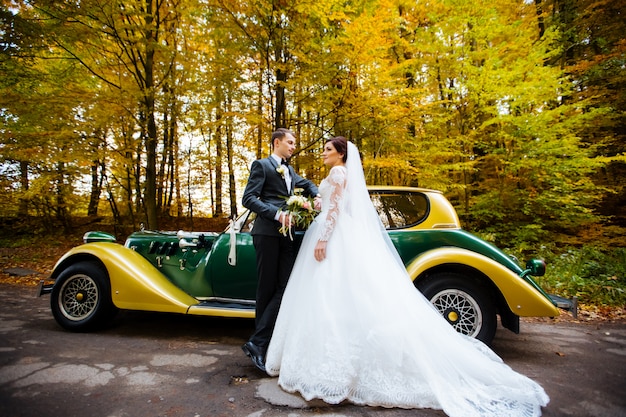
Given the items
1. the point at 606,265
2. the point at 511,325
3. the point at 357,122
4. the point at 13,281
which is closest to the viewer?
the point at 511,325

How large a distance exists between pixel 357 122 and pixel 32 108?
691 cm

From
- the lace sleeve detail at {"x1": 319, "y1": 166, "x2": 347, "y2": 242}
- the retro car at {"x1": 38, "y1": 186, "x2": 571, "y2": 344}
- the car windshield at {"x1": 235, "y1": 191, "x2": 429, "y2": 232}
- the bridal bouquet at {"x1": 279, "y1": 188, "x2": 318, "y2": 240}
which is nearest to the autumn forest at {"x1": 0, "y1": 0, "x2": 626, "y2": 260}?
the car windshield at {"x1": 235, "y1": 191, "x2": 429, "y2": 232}

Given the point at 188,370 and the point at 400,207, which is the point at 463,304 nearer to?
the point at 400,207

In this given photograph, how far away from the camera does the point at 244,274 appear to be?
3400mm

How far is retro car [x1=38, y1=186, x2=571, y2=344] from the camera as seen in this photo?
293cm

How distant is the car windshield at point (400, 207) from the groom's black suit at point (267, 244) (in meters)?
1.12

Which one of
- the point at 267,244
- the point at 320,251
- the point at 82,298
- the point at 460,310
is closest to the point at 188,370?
the point at 267,244

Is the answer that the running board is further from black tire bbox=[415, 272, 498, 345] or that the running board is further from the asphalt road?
black tire bbox=[415, 272, 498, 345]

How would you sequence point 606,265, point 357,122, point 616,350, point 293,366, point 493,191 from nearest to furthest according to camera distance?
point 293,366
point 616,350
point 606,265
point 357,122
point 493,191

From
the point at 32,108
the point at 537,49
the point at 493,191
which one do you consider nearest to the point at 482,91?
the point at 537,49

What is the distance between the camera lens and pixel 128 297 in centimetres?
331

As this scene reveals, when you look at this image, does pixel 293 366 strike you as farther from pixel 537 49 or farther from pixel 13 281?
pixel 537 49

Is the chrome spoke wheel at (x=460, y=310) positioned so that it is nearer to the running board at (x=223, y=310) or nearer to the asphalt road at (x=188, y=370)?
the asphalt road at (x=188, y=370)

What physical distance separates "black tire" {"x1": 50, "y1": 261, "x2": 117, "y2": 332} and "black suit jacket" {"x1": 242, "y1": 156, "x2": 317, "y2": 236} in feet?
6.65
